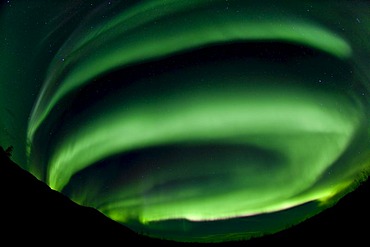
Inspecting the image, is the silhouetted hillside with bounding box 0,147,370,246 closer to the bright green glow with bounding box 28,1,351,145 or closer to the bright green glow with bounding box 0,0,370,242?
the bright green glow with bounding box 0,0,370,242

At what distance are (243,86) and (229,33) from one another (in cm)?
12

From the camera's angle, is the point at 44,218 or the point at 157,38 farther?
the point at 157,38

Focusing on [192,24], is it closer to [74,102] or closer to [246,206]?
[74,102]

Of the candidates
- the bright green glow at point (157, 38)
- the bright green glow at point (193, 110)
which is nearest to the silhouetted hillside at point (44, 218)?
the bright green glow at point (193, 110)

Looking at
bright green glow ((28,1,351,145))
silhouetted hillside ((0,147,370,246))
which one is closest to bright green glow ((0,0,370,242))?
bright green glow ((28,1,351,145))

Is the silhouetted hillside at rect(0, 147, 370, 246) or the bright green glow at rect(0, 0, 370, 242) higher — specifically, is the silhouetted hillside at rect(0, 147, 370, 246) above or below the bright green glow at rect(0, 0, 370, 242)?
below

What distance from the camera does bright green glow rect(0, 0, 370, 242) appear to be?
1.05 meters

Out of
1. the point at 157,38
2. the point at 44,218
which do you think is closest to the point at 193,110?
the point at 157,38

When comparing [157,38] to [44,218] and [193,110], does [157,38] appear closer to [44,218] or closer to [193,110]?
[193,110]

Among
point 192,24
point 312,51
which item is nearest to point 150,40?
point 192,24

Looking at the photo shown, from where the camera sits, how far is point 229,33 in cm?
109

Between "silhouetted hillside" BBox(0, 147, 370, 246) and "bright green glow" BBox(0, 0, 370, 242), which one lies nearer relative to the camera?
"silhouetted hillside" BBox(0, 147, 370, 246)

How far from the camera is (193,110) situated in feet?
3.65

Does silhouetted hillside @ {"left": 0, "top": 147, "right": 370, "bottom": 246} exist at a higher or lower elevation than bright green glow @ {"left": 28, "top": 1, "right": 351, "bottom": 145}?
lower
